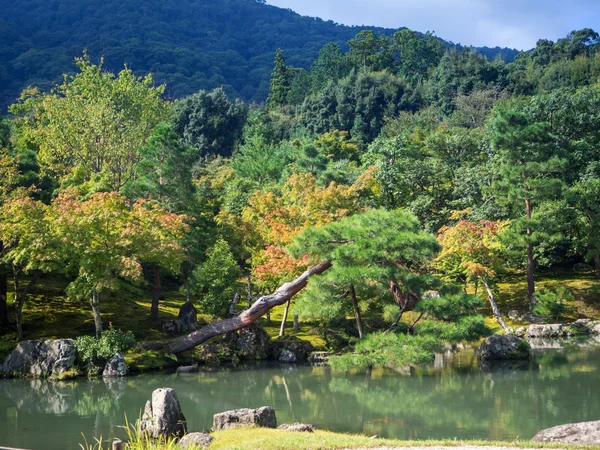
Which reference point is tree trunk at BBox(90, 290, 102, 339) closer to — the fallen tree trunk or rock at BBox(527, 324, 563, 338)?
the fallen tree trunk

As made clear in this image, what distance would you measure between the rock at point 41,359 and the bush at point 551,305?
1728 centimetres

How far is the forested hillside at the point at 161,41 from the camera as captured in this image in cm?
8812

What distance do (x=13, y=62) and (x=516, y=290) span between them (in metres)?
79.8

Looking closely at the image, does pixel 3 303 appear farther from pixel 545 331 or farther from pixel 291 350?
pixel 545 331

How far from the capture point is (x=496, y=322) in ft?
78.0

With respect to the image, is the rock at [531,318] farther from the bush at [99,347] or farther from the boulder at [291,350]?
the bush at [99,347]

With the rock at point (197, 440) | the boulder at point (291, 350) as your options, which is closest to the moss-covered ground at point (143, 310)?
the boulder at point (291, 350)

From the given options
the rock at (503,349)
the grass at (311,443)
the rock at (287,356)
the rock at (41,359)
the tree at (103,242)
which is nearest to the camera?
the grass at (311,443)

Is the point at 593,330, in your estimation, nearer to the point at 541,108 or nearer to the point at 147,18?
the point at 541,108

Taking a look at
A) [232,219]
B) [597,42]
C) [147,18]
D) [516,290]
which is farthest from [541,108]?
[147,18]

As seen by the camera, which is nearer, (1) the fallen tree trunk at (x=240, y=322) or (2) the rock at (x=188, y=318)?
(1) the fallen tree trunk at (x=240, y=322)

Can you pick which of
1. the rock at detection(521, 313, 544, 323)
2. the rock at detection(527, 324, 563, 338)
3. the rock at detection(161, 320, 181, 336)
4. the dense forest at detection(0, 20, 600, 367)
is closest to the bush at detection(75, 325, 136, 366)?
the dense forest at detection(0, 20, 600, 367)

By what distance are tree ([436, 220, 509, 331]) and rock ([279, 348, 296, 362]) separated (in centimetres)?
697

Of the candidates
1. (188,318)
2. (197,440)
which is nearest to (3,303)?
(188,318)
